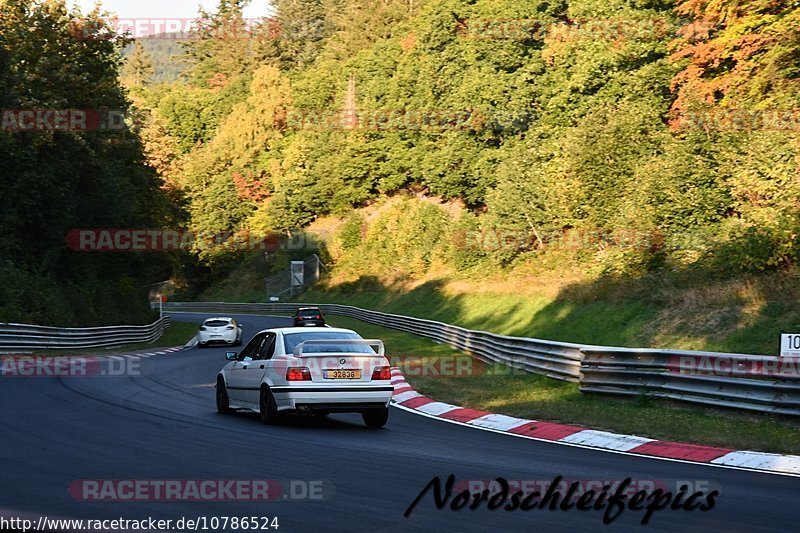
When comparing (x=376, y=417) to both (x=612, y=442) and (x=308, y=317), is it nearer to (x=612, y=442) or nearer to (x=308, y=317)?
(x=612, y=442)

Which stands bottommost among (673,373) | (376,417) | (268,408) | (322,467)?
(376,417)

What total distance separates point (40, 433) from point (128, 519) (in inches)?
229

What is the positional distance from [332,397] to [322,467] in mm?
3915

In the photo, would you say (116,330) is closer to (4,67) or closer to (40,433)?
(4,67)

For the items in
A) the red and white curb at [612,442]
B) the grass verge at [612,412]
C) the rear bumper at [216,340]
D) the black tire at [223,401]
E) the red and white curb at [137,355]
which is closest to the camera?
the red and white curb at [612,442]

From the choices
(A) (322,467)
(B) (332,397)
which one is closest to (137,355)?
(B) (332,397)

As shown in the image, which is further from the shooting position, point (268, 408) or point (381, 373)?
point (268, 408)

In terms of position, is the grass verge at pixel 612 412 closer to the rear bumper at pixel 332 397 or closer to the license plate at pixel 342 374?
the rear bumper at pixel 332 397

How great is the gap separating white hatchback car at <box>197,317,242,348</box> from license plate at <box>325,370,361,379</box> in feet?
92.6

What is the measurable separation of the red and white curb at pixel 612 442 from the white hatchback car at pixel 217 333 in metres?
25.3

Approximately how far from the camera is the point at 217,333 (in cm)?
4188

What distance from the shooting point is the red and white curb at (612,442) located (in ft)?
35.3

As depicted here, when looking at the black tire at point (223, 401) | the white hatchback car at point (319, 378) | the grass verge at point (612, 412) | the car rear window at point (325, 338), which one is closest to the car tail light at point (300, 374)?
the white hatchback car at point (319, 378)

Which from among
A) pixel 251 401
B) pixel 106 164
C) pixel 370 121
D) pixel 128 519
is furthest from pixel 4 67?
pixel 370 121
